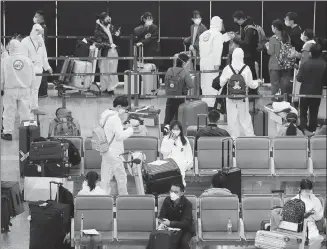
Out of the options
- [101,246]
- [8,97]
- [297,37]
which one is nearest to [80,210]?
[101,246]

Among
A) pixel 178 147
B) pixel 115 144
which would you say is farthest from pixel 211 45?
pixel 115 144

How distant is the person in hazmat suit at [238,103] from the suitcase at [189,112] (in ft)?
2.07

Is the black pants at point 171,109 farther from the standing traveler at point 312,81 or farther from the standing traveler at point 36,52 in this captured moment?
the standing traveler at point 36,52

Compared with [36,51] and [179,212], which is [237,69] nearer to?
[36,51]

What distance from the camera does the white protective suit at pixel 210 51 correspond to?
61.8 ft

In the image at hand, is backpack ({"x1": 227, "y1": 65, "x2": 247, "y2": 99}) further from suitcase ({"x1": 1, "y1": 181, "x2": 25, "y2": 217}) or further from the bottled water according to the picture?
suitcase ({"x1": 1, "y1": 181, "x2": 25, "y2": 217})

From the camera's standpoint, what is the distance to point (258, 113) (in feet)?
54.5

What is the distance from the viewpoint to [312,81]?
54.5 ft

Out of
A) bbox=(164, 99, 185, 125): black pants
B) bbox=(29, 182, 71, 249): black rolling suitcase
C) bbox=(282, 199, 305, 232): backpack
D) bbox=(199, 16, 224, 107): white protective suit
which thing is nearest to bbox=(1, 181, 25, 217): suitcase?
bbox=(29, 182, 71, 249): black rolling suitcase

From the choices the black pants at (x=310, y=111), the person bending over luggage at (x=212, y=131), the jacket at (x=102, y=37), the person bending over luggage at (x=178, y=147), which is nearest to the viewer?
the person bending over luggage at (x=178, y=147)

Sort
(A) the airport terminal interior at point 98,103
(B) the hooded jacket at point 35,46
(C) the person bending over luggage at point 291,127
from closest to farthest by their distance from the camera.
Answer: (A) the airport terminal interior at point 98,103, (C) the person bending over luggage at point 291,127, (B) the hooded jacket at point 35,46

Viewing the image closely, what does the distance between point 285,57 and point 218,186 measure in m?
5.45

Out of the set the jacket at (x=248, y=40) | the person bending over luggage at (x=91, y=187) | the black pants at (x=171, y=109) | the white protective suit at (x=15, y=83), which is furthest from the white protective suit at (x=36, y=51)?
the person bending over luggage at (x=91, y=187)

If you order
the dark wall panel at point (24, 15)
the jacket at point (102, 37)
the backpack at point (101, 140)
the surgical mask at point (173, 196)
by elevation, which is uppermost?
the dark wall panel at point (24, 15)
